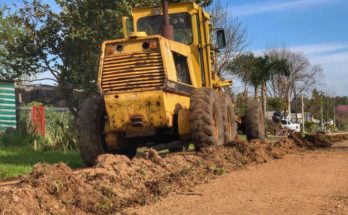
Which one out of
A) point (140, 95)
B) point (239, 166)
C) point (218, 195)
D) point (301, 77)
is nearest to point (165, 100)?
point (140, 95)

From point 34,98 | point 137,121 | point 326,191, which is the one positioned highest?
point 34,98

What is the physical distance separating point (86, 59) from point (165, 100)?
34.9 ft

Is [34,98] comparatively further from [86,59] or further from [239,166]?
[239,166]

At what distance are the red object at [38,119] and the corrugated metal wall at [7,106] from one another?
34.1 inches

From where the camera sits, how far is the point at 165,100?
30.1ft

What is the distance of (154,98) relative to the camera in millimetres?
9055

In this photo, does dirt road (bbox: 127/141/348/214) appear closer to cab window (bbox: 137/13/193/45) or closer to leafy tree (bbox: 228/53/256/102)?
cab window (bbox: 137/13/193/45)

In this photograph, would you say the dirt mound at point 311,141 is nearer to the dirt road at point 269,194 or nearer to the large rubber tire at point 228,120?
the large rubber tire at point 228,120

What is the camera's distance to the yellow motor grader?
9.17 m

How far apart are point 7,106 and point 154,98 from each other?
35.2 feet

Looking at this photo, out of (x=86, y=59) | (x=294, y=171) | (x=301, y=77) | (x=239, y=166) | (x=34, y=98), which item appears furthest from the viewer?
(x=301, y=77)

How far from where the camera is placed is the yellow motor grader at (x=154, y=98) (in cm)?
917

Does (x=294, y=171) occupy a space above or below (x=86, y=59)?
below

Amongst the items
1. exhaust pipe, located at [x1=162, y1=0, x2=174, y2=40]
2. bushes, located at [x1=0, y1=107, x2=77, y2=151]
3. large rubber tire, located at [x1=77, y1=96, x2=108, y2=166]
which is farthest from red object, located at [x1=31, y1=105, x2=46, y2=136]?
exhaust pipe, located at [x1=162, y1=0, x2=174, y2=40]
